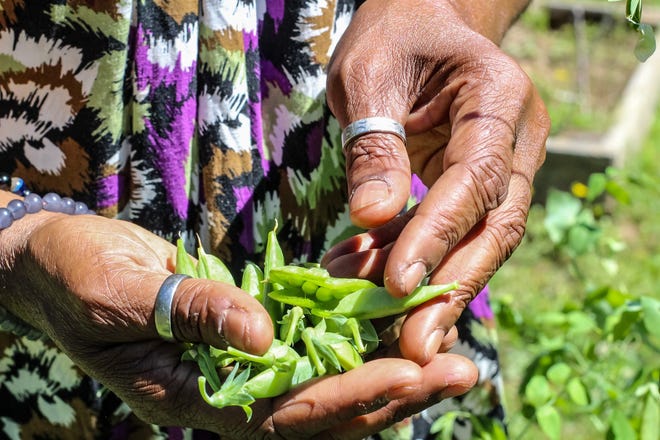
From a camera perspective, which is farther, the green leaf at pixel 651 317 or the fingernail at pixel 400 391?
the green leaf at pixel 651 317

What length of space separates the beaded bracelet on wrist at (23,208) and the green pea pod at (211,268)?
313 mm

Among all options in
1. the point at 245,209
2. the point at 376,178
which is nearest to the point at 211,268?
the point at 245,209

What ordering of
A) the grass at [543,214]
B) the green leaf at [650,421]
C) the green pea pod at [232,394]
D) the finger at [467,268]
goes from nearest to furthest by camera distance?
the green pea pod at [232,394] → the finger at [467,268] → the green leaf at [650,421] → the grass at [543,214]

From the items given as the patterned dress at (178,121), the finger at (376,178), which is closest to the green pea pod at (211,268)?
the patterned dress at (178,121)

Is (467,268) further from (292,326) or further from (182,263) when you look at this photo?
(182,263)

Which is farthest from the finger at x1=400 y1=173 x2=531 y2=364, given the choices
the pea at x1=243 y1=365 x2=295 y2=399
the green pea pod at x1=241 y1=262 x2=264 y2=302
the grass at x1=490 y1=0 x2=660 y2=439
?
the grass at x1=490 y1=0 x2=660 y2=439

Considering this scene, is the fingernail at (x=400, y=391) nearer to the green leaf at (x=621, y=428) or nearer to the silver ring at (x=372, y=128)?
the silver ring at (x=372, y=128)

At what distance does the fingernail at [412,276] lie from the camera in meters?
1.56

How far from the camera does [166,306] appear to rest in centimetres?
156

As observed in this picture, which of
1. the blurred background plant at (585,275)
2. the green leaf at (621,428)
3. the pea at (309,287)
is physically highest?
the pea at (309,287)

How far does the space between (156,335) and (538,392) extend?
3.40ft

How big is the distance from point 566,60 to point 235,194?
4.97m

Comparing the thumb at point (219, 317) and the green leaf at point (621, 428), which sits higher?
the thumb at point (219, 317)

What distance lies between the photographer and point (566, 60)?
20.9 feet
